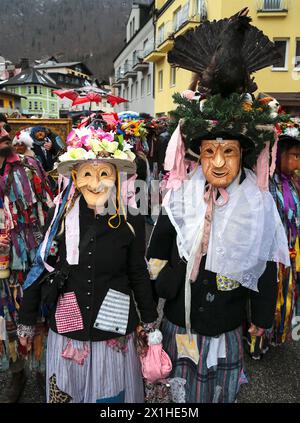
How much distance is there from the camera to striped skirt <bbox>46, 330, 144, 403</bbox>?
6.56ft

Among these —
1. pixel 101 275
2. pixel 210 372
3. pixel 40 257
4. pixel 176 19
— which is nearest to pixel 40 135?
pixel 40 257

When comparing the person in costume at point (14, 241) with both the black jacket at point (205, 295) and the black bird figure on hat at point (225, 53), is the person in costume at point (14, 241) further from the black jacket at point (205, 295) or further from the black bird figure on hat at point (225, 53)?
the black bird figure on hat at point (225, 53)

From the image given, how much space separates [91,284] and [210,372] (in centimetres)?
79

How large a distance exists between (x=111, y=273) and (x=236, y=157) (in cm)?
89

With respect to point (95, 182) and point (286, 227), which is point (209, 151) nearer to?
point (95, 182)

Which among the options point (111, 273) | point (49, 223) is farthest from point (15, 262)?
point (111, 273)

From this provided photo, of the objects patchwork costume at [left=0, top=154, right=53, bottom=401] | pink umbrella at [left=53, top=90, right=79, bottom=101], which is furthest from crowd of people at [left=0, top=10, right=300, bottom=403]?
pink umbrella at [left=53, top=90, right=79, bottom=101]

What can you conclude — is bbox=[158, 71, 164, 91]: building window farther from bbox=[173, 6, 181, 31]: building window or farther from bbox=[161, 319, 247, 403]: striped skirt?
bbox=[161, 319, 247, 403]: striped skirt

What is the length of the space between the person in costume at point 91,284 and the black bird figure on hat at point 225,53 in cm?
61

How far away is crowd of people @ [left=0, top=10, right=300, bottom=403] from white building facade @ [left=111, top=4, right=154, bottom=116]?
24.7 metres

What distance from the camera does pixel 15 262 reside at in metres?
2.64

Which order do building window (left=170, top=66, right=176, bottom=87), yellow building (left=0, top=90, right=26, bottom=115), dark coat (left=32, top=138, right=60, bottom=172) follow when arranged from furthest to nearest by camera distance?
yellow building (left=0, top=90, right=26, bottom=115)
building window (left=170, top=66, right=176, bottom=87)
dark coat (left=32, top=138, right=60, bottom=172)
